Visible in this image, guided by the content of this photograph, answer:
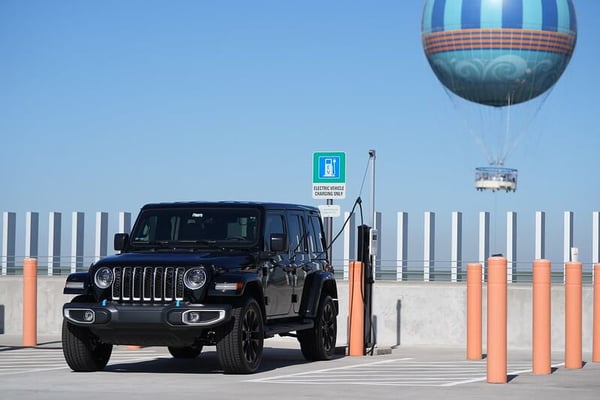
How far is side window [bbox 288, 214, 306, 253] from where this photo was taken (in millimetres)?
18978

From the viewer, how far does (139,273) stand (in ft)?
53.8

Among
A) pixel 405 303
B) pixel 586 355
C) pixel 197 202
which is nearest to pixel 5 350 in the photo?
pixel 197 202

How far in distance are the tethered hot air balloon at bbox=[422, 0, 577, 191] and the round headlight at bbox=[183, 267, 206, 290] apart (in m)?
23.3

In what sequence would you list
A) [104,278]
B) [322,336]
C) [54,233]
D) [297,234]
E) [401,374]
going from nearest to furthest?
1. [104,278]
2. [401,374]
3. [297,234]
4. [322,336]
5. [54,233]

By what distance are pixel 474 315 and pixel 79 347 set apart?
6509 millimetres

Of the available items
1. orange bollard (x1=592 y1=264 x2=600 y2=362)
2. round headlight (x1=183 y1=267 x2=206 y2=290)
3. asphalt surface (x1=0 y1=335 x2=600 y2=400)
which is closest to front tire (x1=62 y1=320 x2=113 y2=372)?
asphalt surface (x1=0 y1=335 x2=600 y2=400)

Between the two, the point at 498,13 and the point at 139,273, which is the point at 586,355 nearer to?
the point at 139,273

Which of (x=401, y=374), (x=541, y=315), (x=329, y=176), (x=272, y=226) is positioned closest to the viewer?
(x=401, y=374)

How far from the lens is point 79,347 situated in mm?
16734

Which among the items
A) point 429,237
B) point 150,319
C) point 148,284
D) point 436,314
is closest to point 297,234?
point 148,284

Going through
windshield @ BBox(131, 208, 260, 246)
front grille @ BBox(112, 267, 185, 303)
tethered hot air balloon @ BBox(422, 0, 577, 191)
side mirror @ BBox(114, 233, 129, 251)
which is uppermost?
tethered hot air balloon @ BBox(422, 0, 577, 191)

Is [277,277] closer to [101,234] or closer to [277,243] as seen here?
[277,243]

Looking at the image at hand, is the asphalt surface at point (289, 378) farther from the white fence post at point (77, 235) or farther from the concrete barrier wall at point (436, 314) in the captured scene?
the white fence post at point (77, 235)

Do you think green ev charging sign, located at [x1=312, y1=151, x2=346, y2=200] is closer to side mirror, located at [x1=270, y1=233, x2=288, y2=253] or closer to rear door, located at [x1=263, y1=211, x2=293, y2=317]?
rear door, located at [x1=263, y1=211, x2=293, y2=317]
